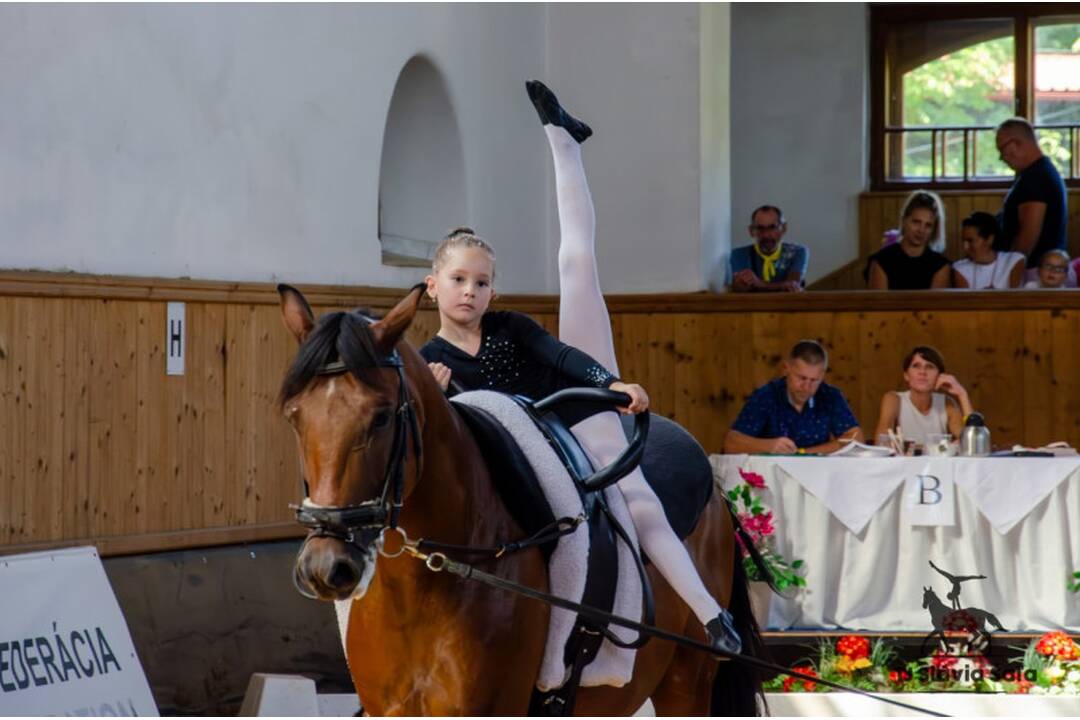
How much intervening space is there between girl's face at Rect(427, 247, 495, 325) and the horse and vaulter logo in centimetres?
386

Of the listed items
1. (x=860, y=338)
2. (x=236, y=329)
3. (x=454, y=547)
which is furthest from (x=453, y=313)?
(x=860, y=338)

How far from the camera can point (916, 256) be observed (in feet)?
31.0

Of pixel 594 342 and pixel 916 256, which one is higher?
pixel 916 256

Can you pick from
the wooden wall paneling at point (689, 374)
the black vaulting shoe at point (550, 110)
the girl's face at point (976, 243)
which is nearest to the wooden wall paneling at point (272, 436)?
the wooden wall paneling at point (689, 374)

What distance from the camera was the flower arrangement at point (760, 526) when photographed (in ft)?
22.5

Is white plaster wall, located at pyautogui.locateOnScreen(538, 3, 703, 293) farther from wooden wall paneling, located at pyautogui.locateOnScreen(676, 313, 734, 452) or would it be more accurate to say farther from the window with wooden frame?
the window with wooden frame

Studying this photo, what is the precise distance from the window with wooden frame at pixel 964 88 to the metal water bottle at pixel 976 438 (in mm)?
5890

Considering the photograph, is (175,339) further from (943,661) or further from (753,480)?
(943,661)

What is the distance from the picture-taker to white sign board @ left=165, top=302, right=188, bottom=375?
6410 mm

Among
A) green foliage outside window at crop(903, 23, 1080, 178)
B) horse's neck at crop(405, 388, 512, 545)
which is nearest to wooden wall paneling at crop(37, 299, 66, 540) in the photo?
horse's neck at crop(405, 388, 512, 545)

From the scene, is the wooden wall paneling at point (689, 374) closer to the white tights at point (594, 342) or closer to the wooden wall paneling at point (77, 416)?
the wooden wall paneling at point (77, 416)

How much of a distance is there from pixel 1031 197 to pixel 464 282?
719 cm

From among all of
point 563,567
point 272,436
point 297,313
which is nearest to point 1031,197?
point 272,436

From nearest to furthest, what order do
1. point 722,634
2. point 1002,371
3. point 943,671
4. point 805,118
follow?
point 722,634, point 943,671, point 1002,371, point 805,118
